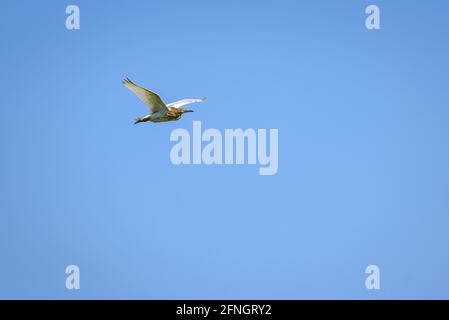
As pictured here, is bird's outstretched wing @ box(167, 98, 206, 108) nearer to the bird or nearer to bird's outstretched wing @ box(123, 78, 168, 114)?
the bird

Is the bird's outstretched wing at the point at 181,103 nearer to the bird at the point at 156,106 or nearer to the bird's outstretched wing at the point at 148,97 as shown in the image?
the bird at the point at 156,106

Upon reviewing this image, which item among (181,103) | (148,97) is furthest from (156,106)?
(181,103)

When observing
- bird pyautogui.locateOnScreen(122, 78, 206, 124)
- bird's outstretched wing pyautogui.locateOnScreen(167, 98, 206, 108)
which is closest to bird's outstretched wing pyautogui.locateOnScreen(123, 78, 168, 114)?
bird pyautogui.locateOnScreen(122, 78, 206, 124)

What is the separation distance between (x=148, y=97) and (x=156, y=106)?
46cm

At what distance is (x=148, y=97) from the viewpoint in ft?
73.7

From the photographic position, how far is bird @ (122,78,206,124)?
877 inches

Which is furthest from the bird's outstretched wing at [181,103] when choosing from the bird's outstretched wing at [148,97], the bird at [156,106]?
the bird's outstretched wing at [148,97]

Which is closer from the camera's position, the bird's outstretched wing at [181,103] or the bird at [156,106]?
the bird at [156,106]

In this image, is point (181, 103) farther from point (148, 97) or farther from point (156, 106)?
point (148, 97)

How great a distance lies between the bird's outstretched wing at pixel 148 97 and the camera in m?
22.2
